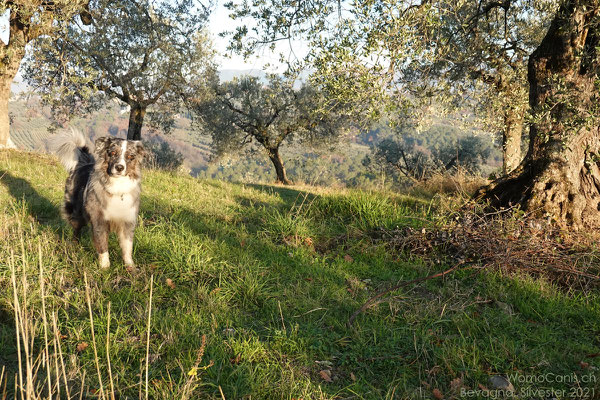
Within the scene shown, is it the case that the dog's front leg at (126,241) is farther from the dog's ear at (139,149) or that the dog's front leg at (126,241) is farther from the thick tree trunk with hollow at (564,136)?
Result: the thick tree trunk with hollow at (564,136)

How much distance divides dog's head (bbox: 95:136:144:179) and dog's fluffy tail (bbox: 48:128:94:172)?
5.24 ft

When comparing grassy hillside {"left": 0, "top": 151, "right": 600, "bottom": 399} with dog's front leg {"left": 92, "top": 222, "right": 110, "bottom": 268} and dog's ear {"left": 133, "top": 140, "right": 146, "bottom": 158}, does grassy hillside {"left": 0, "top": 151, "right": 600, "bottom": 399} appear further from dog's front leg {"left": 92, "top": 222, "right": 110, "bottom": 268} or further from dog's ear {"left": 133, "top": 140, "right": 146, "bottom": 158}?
dog's ear {"left": 133, "top": 140, "right": 146, "bottom": 158}

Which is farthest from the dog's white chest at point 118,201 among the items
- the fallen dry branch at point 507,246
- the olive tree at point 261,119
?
the olive tree at point 261,119

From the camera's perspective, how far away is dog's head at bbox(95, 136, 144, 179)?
5.47m

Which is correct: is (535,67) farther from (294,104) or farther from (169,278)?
(294,104)

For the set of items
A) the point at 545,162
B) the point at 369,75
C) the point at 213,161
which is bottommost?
the point at 213,161

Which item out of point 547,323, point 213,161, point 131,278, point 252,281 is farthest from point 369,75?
point 213,161

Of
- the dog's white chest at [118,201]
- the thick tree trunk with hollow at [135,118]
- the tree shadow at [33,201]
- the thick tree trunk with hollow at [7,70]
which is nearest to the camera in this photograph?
the dog's white chest at [118,201]

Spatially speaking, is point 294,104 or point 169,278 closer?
point 169,278

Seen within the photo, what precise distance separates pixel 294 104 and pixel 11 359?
24.7 metres

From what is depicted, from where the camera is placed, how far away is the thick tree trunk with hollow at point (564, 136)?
260 inches

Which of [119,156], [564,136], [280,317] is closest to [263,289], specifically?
[280,317]

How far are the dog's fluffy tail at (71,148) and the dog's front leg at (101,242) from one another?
200 cm

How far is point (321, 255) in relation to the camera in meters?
6.78
